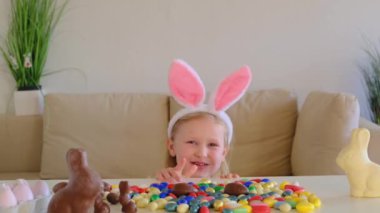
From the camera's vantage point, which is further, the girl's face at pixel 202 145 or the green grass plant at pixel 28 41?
the green grass plant at pixel 28 41

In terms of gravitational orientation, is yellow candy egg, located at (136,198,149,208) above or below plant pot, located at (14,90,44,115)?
above

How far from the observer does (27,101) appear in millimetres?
2920

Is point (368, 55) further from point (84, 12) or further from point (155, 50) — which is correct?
point (84, 12)

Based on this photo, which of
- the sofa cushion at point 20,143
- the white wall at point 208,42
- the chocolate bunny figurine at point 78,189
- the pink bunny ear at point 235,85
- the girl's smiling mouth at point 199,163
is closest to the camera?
the chocolate bunny figurine at point 78,189

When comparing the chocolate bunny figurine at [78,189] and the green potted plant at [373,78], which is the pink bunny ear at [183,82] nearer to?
the chocolate bunny figurine at [78,189]

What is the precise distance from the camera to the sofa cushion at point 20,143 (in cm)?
285

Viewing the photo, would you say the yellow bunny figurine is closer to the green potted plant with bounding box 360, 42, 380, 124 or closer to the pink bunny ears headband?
the pink bunny ears headband

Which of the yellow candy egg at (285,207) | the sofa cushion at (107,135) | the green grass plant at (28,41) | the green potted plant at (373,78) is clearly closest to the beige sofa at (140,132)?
the sofa cushion at (107,135)

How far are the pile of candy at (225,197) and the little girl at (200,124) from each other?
16.4 inches

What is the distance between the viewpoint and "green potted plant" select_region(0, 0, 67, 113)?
2.90 metres

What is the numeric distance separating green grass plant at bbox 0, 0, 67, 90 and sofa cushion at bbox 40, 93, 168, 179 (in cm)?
23

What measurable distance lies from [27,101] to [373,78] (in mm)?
1842

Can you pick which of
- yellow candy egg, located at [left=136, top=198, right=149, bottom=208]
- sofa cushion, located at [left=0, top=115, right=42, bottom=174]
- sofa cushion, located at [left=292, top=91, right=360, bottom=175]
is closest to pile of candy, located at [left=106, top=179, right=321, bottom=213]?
yellow candy egg, located at [left=136, top=198, right=149, bottom=208]

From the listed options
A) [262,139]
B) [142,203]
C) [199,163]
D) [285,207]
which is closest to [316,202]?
[285,207]
